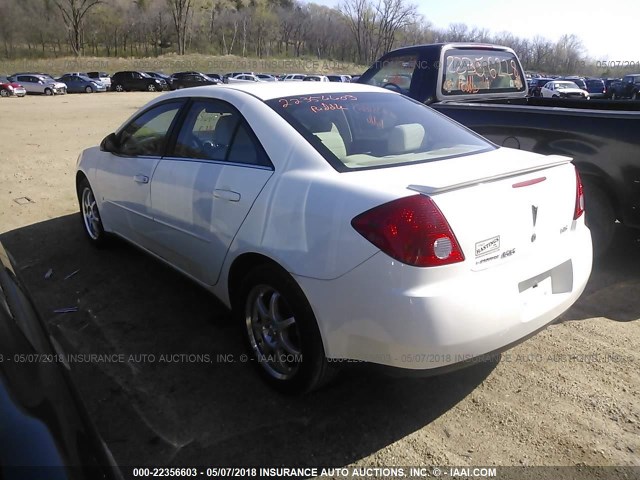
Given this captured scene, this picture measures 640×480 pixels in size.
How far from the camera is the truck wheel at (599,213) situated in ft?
14.0

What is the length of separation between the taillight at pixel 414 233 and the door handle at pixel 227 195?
0.95m

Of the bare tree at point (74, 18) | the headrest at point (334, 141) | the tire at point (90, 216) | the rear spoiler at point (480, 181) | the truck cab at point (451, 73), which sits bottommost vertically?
the tire at point (90, 216)

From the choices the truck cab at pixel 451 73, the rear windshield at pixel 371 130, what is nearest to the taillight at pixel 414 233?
the rear windshield at pixel 371 130

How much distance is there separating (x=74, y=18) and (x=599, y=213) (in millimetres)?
92420

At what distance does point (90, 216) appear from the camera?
5.05 metres

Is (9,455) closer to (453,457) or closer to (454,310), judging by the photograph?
(454,310)

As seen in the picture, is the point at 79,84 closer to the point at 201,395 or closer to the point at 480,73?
the point at 480,73

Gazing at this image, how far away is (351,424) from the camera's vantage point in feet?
8.59

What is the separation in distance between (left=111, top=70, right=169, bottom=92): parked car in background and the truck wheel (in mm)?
41977

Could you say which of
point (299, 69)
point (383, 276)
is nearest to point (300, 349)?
point (383, 276)

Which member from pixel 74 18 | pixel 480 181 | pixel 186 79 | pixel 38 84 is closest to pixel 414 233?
pixel 480 181

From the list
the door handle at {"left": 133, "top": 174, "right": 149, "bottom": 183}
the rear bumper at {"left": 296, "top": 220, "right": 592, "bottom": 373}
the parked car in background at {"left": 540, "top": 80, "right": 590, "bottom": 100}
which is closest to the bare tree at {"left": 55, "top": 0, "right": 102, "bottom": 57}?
the parked car in background at {"left": 540, "top": 80, "right": 590, "bottom": 100}

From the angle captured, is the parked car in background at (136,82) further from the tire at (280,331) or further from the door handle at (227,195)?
the tire at (280,331)

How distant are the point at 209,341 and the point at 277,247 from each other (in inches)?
46.9
